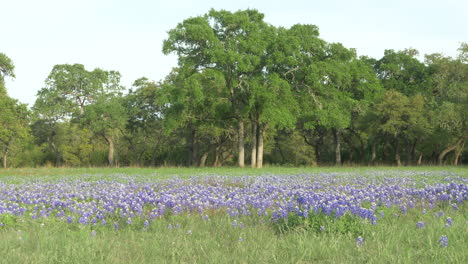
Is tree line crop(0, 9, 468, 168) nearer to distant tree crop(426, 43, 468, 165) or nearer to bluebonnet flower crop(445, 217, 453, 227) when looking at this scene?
distant tree crop(426, 43, 468, 165)

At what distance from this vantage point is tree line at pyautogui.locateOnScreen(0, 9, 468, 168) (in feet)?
116

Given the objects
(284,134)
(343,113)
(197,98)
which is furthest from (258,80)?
(284,134)

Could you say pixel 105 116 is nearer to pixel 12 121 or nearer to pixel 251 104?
pixel 12 121

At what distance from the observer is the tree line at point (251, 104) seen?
35.2 metres

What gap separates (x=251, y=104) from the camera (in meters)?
33.8

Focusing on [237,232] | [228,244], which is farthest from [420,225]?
[228,244]

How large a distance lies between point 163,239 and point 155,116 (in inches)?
1914

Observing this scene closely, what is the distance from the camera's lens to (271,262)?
4.95m

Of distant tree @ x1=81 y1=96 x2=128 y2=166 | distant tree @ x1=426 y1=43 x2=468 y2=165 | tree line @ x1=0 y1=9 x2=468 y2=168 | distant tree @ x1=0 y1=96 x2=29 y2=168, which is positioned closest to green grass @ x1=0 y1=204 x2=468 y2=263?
tree line @ x1=0 y1=9 x2=468 y2=168

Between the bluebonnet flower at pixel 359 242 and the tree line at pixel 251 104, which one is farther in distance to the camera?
the tree line at pixel 251 104

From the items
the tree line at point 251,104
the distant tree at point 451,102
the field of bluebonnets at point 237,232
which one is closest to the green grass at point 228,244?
the field of bluebonnets at point 237,232

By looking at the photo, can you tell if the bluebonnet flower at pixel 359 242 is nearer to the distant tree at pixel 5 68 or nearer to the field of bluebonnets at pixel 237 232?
the field of bluebonnets at pixel 237 232

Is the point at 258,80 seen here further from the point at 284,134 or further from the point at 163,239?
the point at 163,239

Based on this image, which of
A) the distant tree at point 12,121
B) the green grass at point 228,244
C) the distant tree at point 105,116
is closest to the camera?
the green grass at point 228,244
